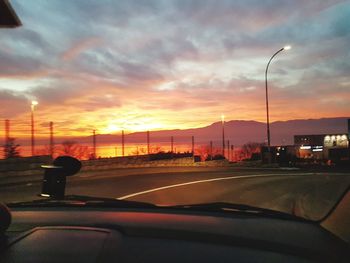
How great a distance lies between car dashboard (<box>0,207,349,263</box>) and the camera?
1932mm

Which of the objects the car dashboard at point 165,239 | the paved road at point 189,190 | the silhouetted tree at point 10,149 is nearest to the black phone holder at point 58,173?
the car dashboard at point 165,239

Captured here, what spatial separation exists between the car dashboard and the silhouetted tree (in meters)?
24.6

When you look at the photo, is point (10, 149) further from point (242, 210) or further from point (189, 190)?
point (242, 210)

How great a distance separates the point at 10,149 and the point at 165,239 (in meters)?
25.7

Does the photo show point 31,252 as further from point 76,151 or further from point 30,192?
point 76,151

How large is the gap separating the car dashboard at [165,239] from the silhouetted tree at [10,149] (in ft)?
80.7

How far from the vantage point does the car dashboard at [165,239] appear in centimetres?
193

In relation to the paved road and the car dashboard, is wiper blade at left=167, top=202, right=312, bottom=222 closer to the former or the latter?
the car dashboard

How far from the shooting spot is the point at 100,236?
2.12 metres

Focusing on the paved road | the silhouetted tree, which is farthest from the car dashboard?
the silhouetted tree

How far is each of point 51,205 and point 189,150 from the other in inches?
1935

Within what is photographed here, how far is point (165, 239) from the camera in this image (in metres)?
2.16

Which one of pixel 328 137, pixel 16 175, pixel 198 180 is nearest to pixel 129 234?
pixel 198 180

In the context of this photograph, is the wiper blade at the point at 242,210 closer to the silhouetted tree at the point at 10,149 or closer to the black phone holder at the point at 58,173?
the black phone holder at the point at 58,173
